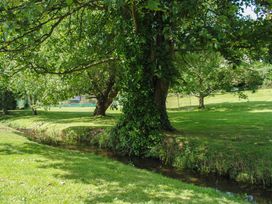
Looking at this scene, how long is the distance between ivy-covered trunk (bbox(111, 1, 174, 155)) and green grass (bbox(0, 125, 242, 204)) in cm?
361

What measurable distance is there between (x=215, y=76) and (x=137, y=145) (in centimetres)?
1838

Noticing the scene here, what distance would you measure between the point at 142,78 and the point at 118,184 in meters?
7.34

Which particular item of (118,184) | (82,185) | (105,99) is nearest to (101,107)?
(105,99)

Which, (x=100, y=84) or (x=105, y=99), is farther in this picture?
(x=105, y=99)

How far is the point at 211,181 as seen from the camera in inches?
425

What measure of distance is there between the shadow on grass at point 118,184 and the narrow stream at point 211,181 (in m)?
1.68

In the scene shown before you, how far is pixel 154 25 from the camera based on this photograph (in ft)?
47.6

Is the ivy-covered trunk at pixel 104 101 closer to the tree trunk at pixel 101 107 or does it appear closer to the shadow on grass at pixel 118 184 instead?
the tree trunk at pixel 101 107

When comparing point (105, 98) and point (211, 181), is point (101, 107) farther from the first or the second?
point (211, 181)

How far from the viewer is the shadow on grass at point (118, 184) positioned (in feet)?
23.3

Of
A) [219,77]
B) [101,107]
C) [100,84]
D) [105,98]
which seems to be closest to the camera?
[100,84]

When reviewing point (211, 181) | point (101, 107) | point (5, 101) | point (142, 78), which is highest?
point (142, 78)

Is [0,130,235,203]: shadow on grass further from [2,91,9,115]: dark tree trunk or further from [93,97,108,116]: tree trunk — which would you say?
[2,91,9,115]: dark tree trunk

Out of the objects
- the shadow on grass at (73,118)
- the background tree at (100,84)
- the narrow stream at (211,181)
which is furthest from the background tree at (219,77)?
the narrow stream at (211,181)
